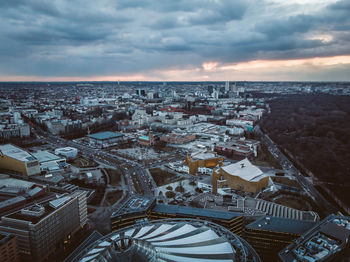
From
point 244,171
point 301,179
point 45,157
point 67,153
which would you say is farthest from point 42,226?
point 301,179

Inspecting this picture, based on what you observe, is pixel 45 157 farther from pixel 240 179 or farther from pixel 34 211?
pixel 240 179

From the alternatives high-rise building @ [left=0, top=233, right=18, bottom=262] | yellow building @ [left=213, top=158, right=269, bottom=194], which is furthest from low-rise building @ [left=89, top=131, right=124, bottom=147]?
high-rise building @ [left=0, top=233, right=18, bottom=262]

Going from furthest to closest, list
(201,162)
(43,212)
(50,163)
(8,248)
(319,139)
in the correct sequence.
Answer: (319,139) → (50,163) → (201,162) → (43,212) → (8,248)

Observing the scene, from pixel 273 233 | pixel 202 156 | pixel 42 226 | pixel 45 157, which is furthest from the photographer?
pixel 45 157

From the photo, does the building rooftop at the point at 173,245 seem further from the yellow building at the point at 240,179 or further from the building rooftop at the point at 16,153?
the building rooftop at the point at 16,153

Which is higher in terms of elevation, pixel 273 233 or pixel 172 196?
pixel 273 233

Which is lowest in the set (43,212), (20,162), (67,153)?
(67,153)

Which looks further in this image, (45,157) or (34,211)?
(45,157)

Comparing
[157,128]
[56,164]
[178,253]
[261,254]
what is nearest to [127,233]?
[178,253]
